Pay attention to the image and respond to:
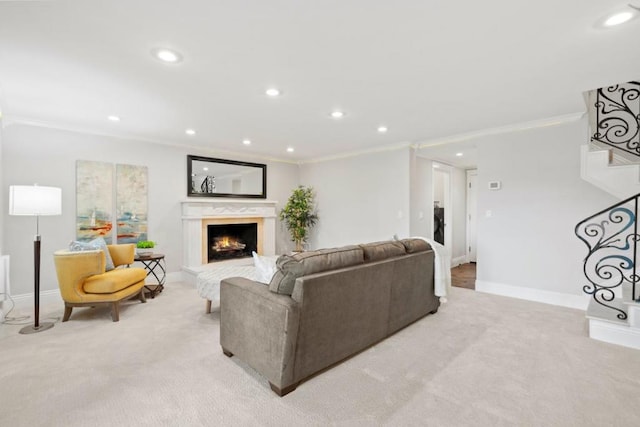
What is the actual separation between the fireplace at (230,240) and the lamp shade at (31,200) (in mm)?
2760

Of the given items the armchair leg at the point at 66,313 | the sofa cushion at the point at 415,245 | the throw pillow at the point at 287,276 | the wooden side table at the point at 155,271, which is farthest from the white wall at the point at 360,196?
the armchair leg at the point at 66,313

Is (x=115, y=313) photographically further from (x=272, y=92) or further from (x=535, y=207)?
(x=535, y=207)

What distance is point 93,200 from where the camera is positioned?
14.6 feet

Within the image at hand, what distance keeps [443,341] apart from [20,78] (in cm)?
450

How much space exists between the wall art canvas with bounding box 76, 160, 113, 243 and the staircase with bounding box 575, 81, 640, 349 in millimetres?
6018

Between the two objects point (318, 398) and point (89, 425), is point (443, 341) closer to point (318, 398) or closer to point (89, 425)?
point (318, 398)

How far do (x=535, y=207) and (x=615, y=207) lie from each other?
1.03 meters

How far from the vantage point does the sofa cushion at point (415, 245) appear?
3.14 metres

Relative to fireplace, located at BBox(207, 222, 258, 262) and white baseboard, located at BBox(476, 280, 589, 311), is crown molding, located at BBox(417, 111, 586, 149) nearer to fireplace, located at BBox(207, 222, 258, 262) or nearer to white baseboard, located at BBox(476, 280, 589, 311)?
white baseboard, located at BBox(476, 280, 589, 311)

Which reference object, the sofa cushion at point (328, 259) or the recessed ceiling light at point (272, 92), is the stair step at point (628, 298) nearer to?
the sofa cushion at point (328, 259)

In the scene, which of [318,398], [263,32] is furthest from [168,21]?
[318,398]

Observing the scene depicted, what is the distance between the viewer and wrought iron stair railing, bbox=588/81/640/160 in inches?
132

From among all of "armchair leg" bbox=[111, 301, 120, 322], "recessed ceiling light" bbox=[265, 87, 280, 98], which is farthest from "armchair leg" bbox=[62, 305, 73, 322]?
"recessed ceiling light" bbox=[265, 87, 280, 98]

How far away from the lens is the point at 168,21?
186cm
